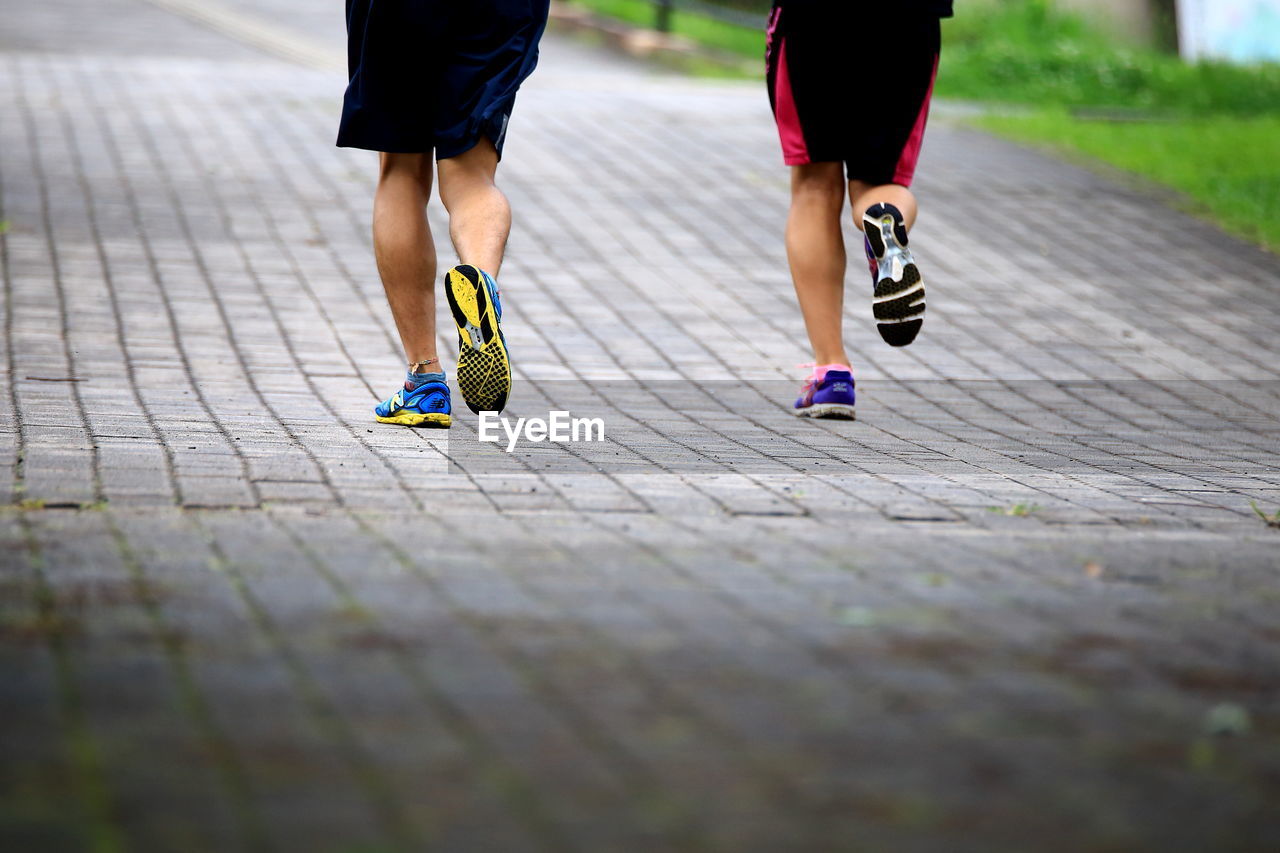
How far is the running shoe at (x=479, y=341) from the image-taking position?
13.7 feet

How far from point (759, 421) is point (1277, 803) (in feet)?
10.1

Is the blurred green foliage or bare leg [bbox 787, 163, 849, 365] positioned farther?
the blurred green foliage

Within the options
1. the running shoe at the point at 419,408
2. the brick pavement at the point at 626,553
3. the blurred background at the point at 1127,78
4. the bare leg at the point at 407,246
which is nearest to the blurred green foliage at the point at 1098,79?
the blurred background at the point at 1127,78

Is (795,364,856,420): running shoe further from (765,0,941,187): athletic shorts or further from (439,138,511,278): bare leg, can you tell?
(439,138,511,278): bare leg

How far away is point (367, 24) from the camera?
4473 millimetres

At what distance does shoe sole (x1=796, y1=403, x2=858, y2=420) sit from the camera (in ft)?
16.9

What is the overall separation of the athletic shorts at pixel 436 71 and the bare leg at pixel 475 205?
0.18 feet

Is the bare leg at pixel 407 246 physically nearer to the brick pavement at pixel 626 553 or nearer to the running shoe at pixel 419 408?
the running shoe at pixel 419 408

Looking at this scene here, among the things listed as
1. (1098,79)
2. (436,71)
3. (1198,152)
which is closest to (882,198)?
(436,71)

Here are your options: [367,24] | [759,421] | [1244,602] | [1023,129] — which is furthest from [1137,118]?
[1244,602]

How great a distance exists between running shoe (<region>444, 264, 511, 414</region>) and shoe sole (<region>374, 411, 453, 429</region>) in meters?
0.44

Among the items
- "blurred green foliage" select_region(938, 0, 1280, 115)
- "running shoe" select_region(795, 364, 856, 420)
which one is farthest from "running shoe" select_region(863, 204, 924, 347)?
"blurred green foliage" select_region(938, 0, 1280, 115)

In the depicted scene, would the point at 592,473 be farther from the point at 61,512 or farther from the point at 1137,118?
the point at 1137,118

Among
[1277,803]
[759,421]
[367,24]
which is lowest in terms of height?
[759,421]
